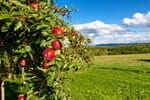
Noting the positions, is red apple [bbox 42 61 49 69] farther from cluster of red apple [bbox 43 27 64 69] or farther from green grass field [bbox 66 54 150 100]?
green grass field [bbox 66 54 150 100]

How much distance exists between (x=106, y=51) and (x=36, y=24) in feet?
303

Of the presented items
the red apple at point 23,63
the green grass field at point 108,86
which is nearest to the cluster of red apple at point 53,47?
the red apple at point 23,63

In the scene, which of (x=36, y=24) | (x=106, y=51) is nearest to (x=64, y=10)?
(x=36, y=24)

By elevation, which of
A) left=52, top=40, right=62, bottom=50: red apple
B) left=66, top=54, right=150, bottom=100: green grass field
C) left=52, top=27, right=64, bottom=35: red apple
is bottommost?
left=66, top=54, right=150, bottom=100: green grass field

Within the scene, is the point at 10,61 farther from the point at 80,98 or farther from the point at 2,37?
the point at 80,98

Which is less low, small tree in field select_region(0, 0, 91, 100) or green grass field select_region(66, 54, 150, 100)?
small tree in field select_region(0, 0, 91, 100)

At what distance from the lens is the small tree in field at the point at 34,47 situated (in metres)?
3.46

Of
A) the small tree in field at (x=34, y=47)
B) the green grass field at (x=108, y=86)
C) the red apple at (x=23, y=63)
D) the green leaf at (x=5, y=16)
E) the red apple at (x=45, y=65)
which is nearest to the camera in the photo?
the green leaf at (x=5, y=16)

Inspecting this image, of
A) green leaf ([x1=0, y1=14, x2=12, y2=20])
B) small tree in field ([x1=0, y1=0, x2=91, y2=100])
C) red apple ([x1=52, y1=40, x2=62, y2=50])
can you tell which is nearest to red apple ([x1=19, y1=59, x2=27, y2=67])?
small tree in field ([x1=0, y1=0, x2=91, y2=100])

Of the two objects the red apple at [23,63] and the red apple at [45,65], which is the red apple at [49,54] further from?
the red apple at [23,63]

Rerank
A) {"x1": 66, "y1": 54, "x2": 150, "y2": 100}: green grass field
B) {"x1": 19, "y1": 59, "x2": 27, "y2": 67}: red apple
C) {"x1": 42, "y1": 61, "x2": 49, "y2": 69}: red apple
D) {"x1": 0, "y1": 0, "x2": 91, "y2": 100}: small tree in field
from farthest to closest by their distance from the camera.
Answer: {"x1": 66, "y1": 54, "x2": 150, "y2": 100}: green grass field, {"x1": 19, "y1": 59, "x2": 27, "y2": 67}: red apple, {"x1": 42, "y1": 61, "x2": 49, "y2": 69}: red apple, {"x1": 0, "y1": 0, "x2": 91, "y2": 100}: small tree in field

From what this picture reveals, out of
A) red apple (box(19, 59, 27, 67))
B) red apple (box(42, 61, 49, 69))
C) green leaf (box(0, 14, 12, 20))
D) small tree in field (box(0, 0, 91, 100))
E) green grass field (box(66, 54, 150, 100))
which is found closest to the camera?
green leaf (box(0, 14, 12, 20))

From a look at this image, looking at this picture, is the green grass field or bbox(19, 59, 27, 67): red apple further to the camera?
the green grass field

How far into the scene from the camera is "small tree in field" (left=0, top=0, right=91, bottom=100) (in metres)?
3.46
